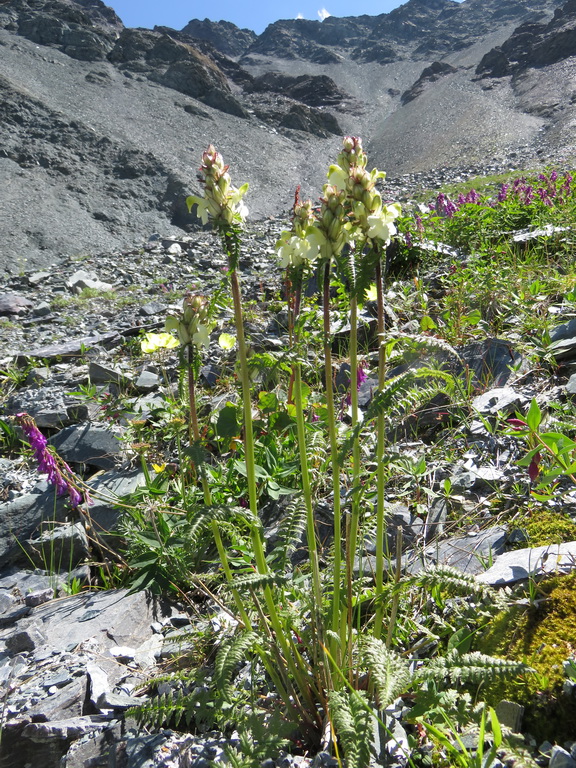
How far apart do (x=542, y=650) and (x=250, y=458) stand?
112cm


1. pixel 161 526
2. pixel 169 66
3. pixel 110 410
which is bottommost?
pixel 161 526

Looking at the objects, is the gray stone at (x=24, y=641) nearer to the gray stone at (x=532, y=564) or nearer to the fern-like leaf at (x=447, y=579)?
the fern-like leaf at (x=447, y=579)

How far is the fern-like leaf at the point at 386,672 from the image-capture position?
1.33m

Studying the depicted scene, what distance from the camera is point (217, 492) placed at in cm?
280

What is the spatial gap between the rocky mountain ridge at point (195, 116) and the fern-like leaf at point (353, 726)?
54.7 feet

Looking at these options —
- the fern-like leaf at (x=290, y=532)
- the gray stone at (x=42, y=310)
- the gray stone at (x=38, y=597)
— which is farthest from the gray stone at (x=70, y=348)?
the fern-like leaf at (x=290, y=532)

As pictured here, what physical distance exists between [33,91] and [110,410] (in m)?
32.6

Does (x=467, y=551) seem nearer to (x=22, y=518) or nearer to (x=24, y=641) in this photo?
(x=24, y=641)

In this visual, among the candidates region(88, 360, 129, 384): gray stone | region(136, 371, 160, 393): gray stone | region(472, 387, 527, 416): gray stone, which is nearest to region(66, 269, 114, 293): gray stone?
region(88, 360, 129, 384): gray stone

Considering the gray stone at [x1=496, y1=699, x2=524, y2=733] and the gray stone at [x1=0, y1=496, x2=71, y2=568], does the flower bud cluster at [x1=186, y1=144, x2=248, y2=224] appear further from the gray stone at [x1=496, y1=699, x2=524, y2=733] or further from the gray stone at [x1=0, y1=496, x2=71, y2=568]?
the gray stone at [x1=0, y1=496, x2=71, y2=568]

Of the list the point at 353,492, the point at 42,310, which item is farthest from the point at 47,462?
the point at 42,310

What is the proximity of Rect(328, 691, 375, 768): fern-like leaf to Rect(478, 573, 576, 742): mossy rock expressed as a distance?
479 millimetres

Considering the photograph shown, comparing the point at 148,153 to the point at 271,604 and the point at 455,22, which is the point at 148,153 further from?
the point at 455,22

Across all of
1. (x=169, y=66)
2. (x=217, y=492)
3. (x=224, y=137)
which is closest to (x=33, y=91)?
(x=224, y=137)
